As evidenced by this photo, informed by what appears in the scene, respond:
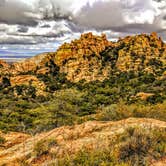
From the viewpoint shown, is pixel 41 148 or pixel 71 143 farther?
pixel 71 143

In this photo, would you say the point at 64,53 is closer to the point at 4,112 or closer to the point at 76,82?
the point at 76,82

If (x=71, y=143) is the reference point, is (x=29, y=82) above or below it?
below

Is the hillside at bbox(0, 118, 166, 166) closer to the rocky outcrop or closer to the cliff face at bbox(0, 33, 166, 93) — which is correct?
the rocky outcrop

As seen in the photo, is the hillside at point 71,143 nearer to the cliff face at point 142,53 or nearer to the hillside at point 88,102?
the hillside at point 88,102

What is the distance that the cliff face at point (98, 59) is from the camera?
4437 inches

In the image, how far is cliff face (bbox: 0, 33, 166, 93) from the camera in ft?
370

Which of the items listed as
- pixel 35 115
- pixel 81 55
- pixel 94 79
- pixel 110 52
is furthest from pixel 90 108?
pixel 110 52

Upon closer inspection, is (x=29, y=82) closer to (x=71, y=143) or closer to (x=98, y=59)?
(x=98, y=59)

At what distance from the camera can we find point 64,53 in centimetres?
12031

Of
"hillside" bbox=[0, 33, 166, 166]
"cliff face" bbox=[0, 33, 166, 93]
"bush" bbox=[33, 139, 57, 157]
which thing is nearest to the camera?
"hillside" bbox=[0, 33, 166, 166]

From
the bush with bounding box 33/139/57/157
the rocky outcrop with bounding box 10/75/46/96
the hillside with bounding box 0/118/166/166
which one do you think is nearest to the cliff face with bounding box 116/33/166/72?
the rocky outcrop with bounding box 10/75/46/96

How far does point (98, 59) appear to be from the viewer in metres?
120

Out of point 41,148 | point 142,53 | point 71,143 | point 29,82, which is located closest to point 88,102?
point 29,82

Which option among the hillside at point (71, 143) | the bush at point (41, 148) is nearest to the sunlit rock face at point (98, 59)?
the hillside at point (71, 143)
